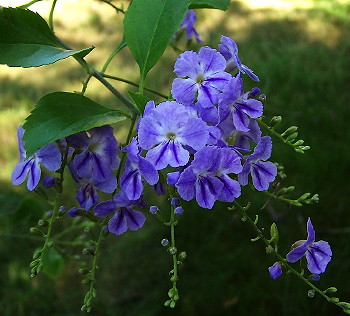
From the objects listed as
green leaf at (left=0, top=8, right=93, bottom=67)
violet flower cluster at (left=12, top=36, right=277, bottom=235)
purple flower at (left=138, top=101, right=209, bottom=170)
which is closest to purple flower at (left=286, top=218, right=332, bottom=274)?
violet flower cluster at (left=12, top=36, right=277, bottom=235)

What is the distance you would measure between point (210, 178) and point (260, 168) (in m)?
0.13

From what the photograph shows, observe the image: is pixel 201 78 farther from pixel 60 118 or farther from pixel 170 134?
pixel 60 118

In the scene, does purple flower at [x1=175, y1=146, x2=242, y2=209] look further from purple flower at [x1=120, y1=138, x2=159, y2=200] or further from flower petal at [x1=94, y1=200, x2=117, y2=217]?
flower petal at [x1=94, y1=200, x2=117, y2=217]

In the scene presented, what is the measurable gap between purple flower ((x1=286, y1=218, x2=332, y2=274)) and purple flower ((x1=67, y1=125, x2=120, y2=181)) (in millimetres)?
319

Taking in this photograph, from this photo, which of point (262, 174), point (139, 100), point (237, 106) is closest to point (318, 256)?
point (262, 174)

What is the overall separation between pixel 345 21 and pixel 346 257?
167 cm

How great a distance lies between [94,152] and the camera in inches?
34.2

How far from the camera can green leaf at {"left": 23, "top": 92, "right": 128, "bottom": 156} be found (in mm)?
820

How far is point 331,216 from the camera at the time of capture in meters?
2.12

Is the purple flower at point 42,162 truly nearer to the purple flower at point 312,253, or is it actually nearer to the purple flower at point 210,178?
the purple flower at point 210,178

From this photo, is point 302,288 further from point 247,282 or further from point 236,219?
point 236,219

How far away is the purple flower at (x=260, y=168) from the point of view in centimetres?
85

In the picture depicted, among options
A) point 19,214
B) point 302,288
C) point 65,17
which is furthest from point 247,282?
point 65,17

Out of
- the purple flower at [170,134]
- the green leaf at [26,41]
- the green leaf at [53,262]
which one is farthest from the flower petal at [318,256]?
the green leaf at [53,262]
